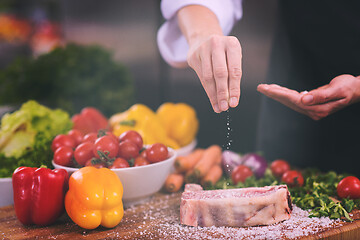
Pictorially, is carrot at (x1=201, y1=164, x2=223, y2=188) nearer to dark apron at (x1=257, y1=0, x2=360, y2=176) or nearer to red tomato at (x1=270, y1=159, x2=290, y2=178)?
red tomato at (x1=270, y1=159, x2=290, y2=178)

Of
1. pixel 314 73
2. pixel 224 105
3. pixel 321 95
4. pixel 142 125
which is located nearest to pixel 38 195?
pixel 224 105

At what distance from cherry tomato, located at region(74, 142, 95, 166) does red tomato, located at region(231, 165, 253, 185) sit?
602 millimetres

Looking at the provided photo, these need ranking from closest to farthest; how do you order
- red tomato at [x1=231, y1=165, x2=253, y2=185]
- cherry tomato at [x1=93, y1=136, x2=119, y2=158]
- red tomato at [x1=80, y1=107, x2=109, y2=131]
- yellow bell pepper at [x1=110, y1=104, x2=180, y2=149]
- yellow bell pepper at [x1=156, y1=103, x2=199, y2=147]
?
cherry tomato at [x1=93, y1=136, x2=119, y2=158] < red tomato at [x1=231, y1=165, x2=253, y2=185] < yellow bell pepper at [x1=110, y1=104, x2=180, y2=149] < red tomato at [x1=80, y1=107, x2=109, y2=131] < yellow bell pepper at [x1=156, y1=103, x2=199, y2=147]

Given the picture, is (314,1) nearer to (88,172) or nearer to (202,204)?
(202,204)

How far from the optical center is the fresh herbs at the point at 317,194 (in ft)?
3.89

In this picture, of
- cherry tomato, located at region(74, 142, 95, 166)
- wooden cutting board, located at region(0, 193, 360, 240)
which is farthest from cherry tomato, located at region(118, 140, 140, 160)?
wooden cutting board, located at region(0, 193, 360, 240)

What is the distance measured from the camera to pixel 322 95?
124cm

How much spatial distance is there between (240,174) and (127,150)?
50cm

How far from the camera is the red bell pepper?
117 centimetres

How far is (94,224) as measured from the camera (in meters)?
1.13

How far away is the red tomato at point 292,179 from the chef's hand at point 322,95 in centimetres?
28

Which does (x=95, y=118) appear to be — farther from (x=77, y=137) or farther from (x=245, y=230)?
(x=245, y=230)

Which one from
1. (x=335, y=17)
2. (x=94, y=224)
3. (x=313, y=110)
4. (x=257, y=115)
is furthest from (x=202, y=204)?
A: (x=257, y=115)

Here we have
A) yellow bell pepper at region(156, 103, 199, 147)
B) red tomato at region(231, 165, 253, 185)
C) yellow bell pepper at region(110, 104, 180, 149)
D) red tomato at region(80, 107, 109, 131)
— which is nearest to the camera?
red tomato at region(231, 165, 253, 185)
